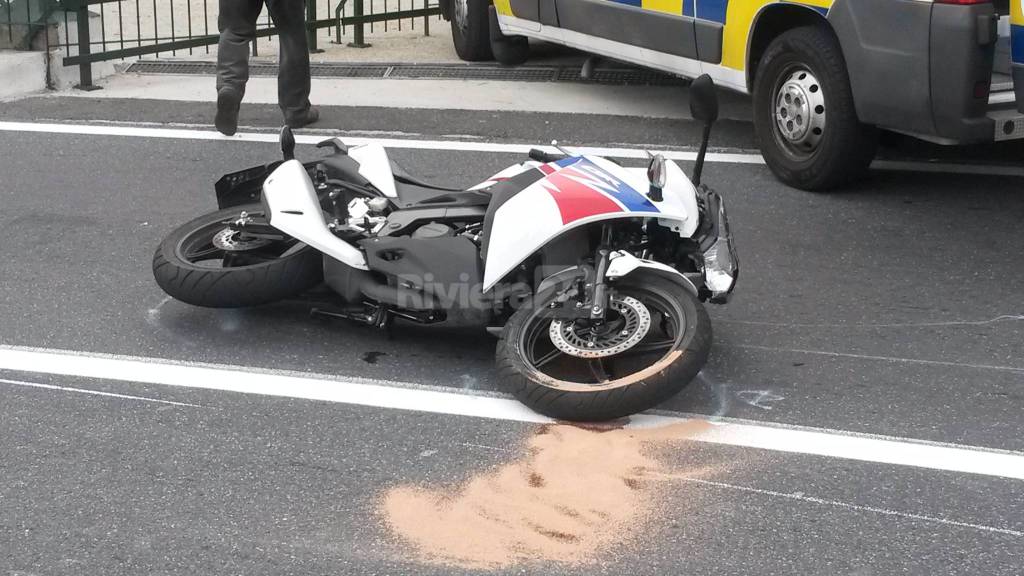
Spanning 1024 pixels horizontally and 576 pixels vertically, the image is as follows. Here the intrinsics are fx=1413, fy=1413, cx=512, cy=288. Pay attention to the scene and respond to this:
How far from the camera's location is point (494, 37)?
32.3 feet

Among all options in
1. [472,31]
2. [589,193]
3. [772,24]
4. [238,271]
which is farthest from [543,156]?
[472,31]

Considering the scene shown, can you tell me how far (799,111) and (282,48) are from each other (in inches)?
124

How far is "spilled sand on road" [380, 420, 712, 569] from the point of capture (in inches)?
146

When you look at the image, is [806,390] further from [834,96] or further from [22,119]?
[22,119]

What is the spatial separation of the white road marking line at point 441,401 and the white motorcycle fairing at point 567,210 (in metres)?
0.43

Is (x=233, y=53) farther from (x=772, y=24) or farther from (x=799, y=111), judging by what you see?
(x=799, y=111)

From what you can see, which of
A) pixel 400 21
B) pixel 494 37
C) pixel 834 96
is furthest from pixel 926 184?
pixel 400 21

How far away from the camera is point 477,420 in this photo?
4.47 meters

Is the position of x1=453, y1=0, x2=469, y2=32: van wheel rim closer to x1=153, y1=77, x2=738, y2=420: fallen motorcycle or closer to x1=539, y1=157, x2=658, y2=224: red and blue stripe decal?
x1=153, y1=77, x2=738, y2=420: fallen motorcycle

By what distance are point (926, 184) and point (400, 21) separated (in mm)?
6018

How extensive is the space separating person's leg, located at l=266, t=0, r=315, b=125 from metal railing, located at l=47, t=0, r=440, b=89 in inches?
74.1

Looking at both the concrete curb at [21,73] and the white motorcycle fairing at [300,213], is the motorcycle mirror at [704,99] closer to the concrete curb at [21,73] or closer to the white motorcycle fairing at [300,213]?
the white motorcycle fairing at [300,213]

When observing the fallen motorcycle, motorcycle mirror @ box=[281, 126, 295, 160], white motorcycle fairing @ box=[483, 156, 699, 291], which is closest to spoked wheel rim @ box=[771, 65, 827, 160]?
the fallen motorcycle

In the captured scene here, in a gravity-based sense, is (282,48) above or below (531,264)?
above
